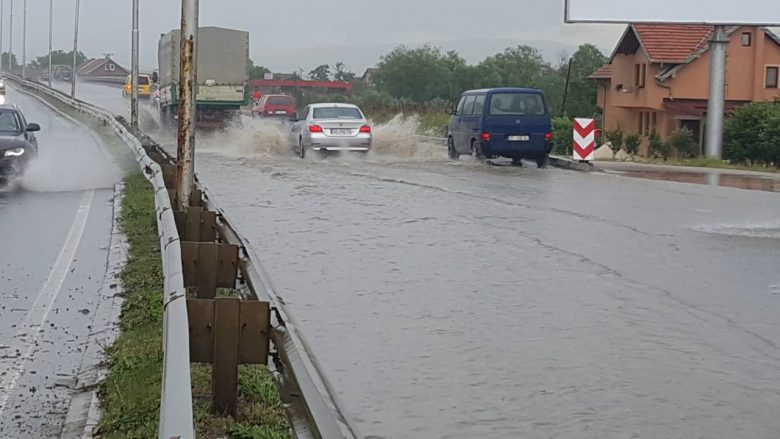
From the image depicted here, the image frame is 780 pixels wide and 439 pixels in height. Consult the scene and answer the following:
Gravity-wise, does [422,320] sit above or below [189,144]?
below

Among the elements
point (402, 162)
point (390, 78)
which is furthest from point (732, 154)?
point (390, 78)

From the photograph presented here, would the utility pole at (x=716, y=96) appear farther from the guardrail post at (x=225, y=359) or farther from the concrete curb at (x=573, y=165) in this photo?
the guardrail post at (x=225, y=359)

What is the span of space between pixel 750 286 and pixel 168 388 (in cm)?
818

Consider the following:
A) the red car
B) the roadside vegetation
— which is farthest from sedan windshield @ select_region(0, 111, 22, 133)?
Answer: the red car

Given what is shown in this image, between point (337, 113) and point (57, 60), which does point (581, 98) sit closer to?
point (337, 113)

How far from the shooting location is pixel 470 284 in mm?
11562

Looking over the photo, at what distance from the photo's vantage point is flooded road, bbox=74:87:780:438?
23.2ft

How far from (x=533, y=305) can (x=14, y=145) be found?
13433 millimetres

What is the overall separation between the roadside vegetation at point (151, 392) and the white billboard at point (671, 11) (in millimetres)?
21307

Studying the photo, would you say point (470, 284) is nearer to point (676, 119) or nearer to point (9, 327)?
point (9, 327)

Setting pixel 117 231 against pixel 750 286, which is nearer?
pixel 750 286

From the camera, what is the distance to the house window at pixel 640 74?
60.8 metres

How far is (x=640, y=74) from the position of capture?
61250 millimetres

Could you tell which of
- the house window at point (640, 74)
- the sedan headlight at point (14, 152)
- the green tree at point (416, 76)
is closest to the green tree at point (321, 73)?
the green tree at point (416, 76)
